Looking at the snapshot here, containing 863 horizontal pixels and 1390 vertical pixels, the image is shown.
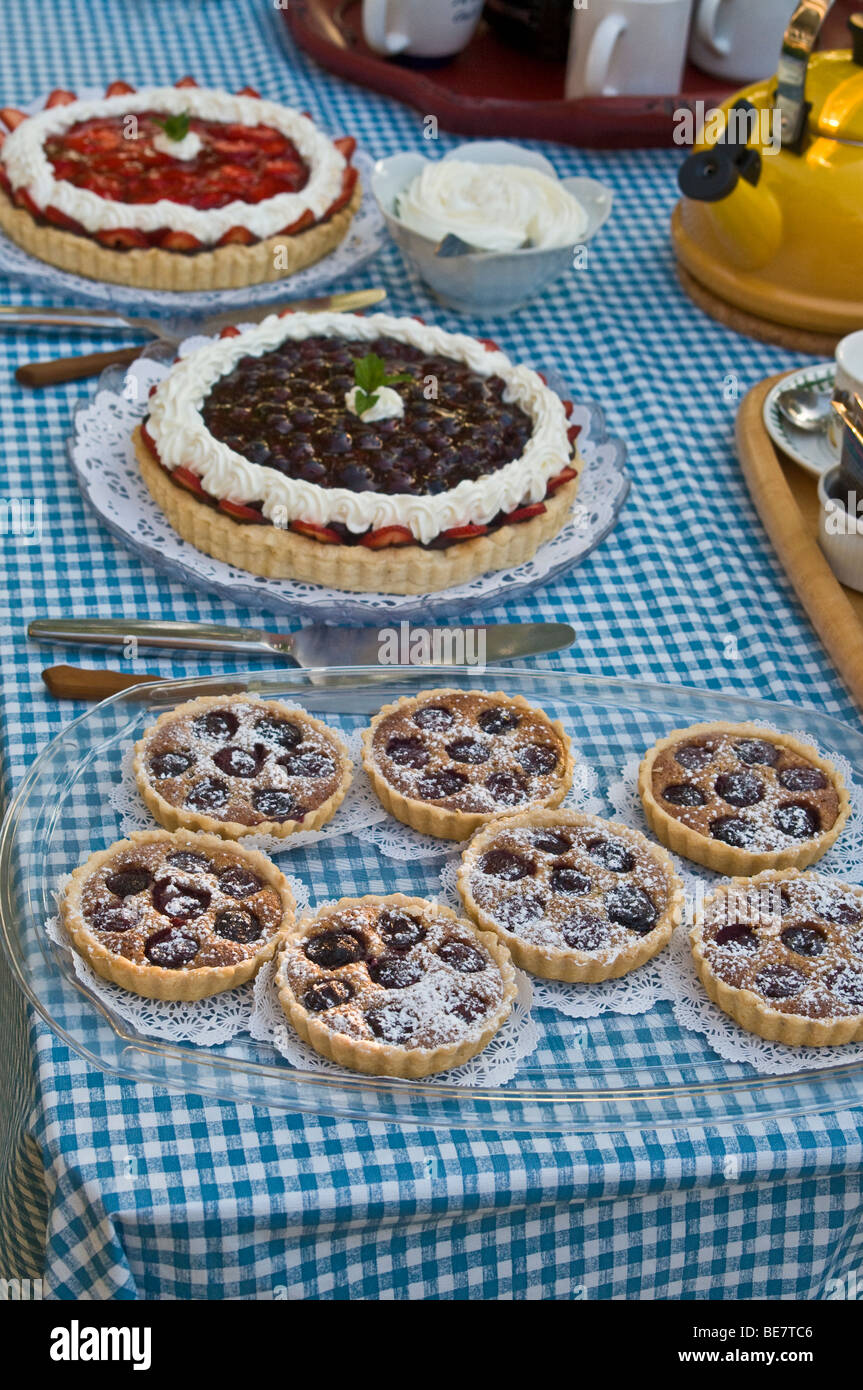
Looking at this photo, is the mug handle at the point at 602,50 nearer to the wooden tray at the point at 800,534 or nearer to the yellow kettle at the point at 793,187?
the yellow kettle at the point at 793,187

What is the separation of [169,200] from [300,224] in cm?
24

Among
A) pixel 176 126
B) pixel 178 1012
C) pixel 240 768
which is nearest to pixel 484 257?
pixel 176 126

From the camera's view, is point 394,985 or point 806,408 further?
point 806,408

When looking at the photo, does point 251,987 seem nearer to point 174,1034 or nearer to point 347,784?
point 174,1034

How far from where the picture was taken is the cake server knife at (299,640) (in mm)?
1982

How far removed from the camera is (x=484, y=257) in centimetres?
261

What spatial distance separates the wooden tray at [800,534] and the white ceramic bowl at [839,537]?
0.02 m

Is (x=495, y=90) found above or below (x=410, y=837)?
above

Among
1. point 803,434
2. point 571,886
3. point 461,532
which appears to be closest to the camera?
point 571,886

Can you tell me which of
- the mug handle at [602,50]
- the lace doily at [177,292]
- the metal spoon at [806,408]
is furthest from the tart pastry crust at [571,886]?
the mug handle at [602,50]

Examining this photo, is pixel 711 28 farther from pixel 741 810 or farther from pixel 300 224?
pixel 741 810

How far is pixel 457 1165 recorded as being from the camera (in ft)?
4.61

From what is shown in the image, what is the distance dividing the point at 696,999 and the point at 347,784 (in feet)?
1.54

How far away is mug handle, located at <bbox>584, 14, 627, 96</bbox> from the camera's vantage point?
3.07 meters
